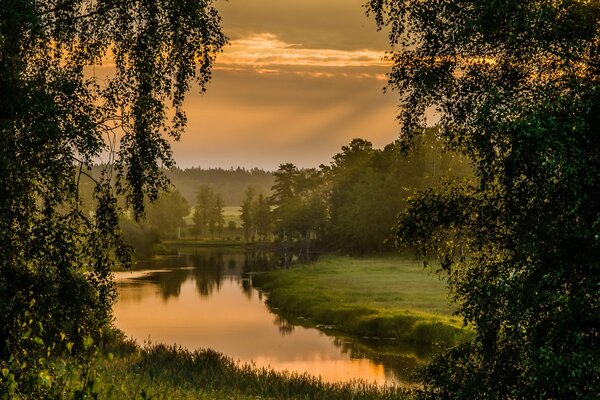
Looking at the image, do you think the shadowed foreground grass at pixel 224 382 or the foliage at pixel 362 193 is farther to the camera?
the foliage at pixel 362 193

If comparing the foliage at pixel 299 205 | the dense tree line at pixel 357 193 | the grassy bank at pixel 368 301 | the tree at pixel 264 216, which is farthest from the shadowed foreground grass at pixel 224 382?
the tree at pixel 264 216

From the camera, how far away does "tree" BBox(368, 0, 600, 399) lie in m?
10.7

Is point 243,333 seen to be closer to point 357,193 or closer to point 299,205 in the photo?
point 357,193

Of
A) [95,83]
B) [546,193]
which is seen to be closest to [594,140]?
[546,193]

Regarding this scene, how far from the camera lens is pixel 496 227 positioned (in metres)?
14.4

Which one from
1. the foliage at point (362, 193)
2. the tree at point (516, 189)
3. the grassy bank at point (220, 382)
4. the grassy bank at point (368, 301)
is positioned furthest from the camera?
the foliage at point (362, 193)

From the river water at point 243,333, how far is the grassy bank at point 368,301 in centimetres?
160

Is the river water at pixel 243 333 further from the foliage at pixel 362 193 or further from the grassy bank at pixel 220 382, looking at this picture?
the foliage at pixel 362 193

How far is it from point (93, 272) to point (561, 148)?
408 inches

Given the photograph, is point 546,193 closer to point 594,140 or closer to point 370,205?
point 594,140

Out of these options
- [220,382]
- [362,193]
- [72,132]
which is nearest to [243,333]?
[220,382]

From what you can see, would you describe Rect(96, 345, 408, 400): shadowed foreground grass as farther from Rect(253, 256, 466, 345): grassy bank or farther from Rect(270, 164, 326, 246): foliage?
Rect(270, 164, 326, 246): foliage

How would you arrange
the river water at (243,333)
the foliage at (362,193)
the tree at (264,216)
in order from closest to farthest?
1. the river water at (243,333)
2. the foliage at (362,193)
3. the tree at (264,216)

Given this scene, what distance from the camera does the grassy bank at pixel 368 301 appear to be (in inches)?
→ 1638
